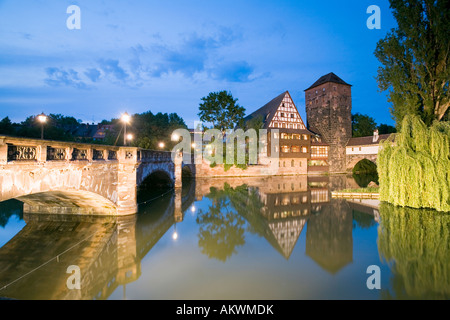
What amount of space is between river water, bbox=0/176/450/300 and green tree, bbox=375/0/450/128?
9.03 m

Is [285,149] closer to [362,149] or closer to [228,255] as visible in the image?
[362,149]

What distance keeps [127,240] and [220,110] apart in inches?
1274

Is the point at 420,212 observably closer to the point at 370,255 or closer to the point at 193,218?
the point at 370,255

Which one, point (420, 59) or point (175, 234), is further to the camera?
point (420, 59)

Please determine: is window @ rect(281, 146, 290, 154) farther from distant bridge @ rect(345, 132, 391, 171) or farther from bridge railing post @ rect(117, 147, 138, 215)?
bridge railing post @ rect(117, 147, 138, 215)

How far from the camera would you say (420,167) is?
509 inches

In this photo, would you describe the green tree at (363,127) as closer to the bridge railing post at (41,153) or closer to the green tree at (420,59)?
the green tree at (420,59)

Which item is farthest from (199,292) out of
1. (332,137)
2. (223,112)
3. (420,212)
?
(332,137)

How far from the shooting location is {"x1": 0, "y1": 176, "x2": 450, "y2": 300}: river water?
5.82 m

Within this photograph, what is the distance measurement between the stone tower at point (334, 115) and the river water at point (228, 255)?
110ft

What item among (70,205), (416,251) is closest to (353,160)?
(416,251)
